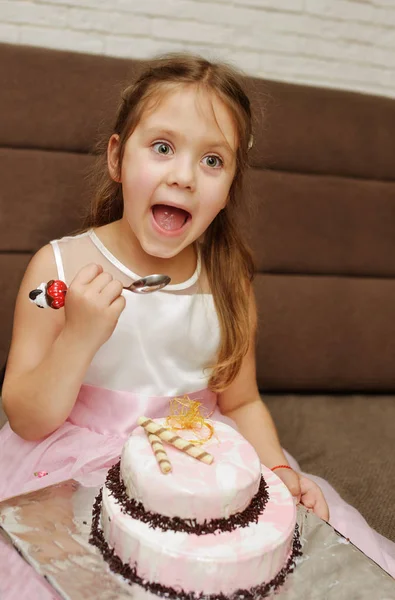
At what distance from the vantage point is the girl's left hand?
1.11 m

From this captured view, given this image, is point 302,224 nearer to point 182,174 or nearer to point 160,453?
point 182,174

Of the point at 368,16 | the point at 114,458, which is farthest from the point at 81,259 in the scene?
the point at 368,16

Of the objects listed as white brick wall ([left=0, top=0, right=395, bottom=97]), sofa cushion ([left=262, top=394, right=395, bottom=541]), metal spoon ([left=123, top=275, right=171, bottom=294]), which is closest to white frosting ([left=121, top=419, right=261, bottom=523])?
metal spoon ([left=123, top=275, right=171, bottom=294])

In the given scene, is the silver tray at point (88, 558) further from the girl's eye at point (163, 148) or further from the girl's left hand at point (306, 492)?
the girl's eye at point (163, 148)

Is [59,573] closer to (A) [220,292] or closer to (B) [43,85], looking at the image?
(A) [220,292]

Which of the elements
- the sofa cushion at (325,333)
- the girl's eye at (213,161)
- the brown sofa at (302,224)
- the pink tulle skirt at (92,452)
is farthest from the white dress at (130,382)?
the sofa cushion at (325,333)

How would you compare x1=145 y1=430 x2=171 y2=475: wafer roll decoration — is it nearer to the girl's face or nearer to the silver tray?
the silver tray

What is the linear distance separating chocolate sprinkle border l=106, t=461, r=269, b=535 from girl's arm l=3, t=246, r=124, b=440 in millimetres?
250

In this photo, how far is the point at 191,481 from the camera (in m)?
0.74

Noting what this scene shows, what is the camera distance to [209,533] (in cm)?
73

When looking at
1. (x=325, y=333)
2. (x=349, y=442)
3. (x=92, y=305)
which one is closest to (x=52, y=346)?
(x=92, y=305)

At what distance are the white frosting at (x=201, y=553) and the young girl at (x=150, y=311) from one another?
0.64ft

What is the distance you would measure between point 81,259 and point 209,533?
0.62m

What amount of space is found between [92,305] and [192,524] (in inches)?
14.1
